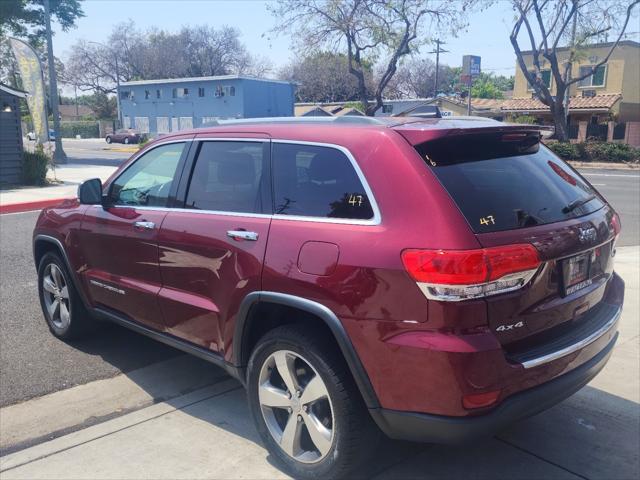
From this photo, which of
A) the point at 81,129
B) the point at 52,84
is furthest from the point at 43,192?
the point at 81,129

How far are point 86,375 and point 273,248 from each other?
7.40ft

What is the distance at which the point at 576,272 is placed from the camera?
2.91 metres

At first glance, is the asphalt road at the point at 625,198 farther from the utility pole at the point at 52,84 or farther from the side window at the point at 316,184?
the utility pole at the point at 52,84

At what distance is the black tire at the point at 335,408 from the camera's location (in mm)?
2807

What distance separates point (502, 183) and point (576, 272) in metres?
0.55

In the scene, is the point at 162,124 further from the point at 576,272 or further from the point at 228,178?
the point at 576,272

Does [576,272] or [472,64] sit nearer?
[576,272]

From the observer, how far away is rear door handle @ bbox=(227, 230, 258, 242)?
315 cm

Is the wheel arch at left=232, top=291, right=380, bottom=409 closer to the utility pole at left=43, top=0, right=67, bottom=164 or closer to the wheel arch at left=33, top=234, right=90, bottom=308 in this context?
the wheel arch at left=33, top=234, right=90, bottom=308

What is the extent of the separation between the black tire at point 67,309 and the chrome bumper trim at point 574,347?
3481 mm

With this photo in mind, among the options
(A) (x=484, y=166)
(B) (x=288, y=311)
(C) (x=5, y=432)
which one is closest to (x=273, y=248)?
(B) (x=288, y=311)

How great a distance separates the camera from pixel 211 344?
3525 mm

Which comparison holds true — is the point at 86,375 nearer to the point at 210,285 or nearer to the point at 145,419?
the point at 145,419

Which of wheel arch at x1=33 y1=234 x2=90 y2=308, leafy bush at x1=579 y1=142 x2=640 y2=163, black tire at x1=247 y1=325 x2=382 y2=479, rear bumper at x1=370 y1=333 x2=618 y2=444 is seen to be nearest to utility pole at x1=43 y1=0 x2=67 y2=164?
wheel arch at x1=33 y1=234 x2=90 y2=308
